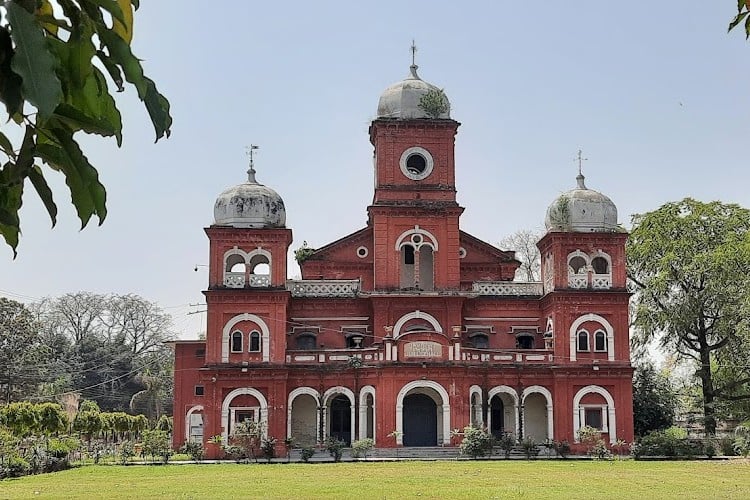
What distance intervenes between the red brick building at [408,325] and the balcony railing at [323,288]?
0.18 feet

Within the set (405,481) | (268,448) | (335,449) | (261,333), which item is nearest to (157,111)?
(405,481)

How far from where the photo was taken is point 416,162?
130ft

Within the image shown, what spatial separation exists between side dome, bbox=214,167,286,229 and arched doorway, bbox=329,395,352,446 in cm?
712

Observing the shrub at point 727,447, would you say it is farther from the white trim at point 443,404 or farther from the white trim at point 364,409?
the white trim at point 364,409

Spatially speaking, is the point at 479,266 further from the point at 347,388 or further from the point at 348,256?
the point at 347,388

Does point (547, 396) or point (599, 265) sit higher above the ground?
point (599, 265)

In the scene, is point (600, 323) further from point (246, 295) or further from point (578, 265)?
point (246, 295)

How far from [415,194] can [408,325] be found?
16.8ft

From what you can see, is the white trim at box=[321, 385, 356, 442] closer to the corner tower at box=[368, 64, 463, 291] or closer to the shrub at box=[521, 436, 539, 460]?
the corner tower at box=[368, 64, 463, 291]

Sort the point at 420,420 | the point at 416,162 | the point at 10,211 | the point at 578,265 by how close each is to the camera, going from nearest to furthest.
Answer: the point at 10,211 → the point at 420,420 → the point at 416,162 → the point at 578,265

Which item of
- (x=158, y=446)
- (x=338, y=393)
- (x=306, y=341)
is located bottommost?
(x=158, y=446)

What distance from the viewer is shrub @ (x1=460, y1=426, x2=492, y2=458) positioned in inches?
1339

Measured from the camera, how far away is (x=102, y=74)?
2312mm

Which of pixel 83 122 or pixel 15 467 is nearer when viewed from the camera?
pixel 83 122
